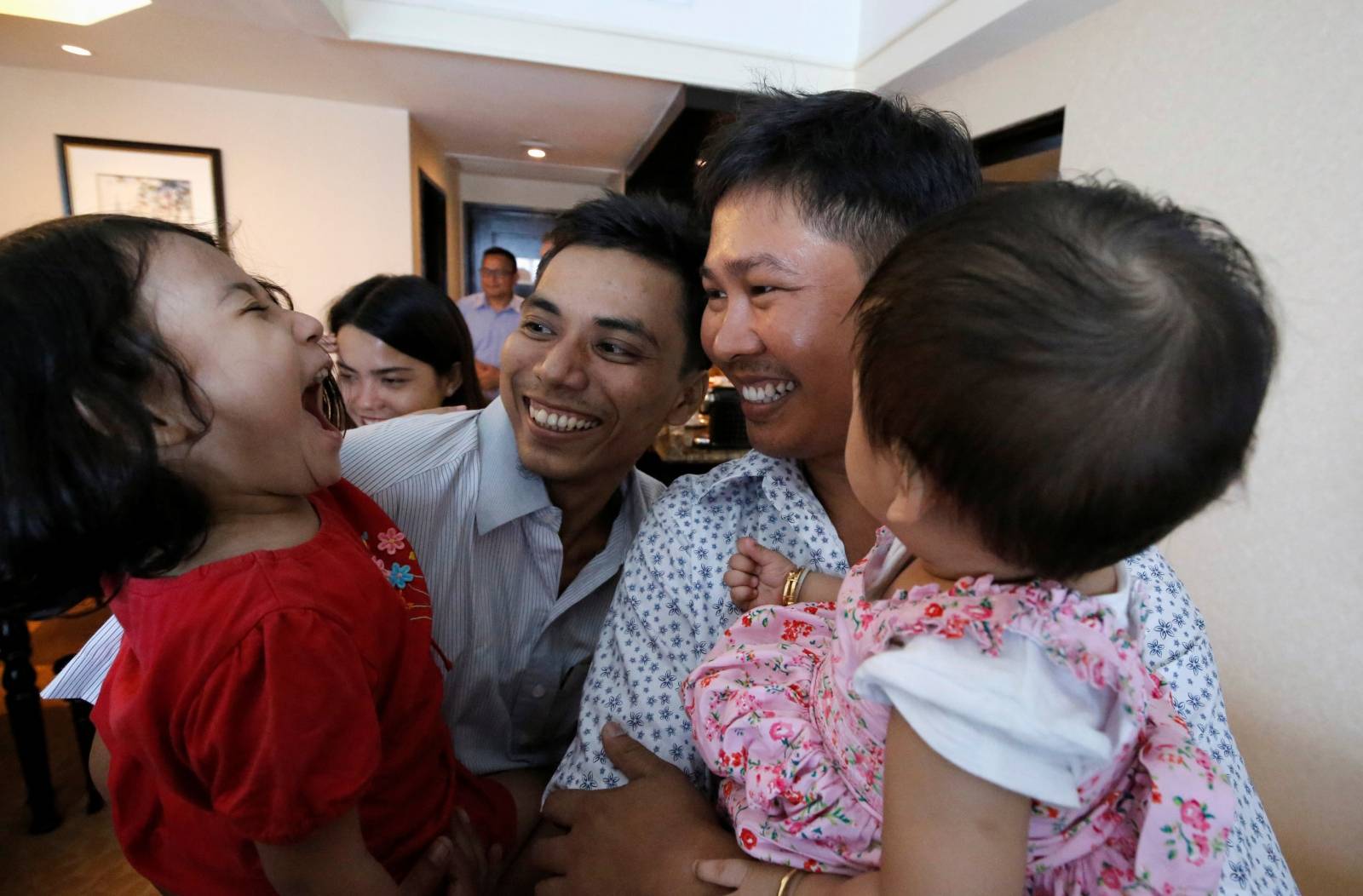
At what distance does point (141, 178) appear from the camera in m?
4.98

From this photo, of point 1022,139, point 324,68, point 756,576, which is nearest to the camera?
point 756,576

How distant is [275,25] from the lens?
12.7 ft

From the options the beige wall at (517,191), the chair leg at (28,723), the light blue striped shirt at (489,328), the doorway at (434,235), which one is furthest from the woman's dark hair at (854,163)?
the beige wall at (517,191)

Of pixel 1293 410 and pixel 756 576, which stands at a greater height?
pixel 1293 410

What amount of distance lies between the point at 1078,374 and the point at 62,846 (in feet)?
10.9

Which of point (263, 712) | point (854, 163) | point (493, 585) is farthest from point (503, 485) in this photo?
point (854, 163)

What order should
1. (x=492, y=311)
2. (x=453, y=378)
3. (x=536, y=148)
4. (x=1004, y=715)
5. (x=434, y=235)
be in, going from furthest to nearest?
(x=434, y=235) < (x=536, y=148) < (x=492, y=311) < (x=453, y=378) < (x=1004, y=715)

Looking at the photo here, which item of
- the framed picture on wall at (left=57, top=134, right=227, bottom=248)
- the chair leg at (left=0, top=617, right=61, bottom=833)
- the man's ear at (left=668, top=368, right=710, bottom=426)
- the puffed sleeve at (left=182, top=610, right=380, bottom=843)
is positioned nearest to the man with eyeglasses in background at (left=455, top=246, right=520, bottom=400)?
the framed picture on wall at (left=57, top=134, right=227, bottom=248)

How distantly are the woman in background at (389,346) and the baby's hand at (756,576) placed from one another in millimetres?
1801

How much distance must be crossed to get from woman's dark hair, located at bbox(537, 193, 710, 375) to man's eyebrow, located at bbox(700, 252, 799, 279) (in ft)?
1.11

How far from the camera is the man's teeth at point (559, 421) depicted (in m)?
1.39

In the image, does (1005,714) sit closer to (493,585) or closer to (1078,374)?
(1078,374)

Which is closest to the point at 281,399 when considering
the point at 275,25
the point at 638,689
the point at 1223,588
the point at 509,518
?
the point at 509,518

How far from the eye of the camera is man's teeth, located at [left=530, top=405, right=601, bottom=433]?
54.9 inches
